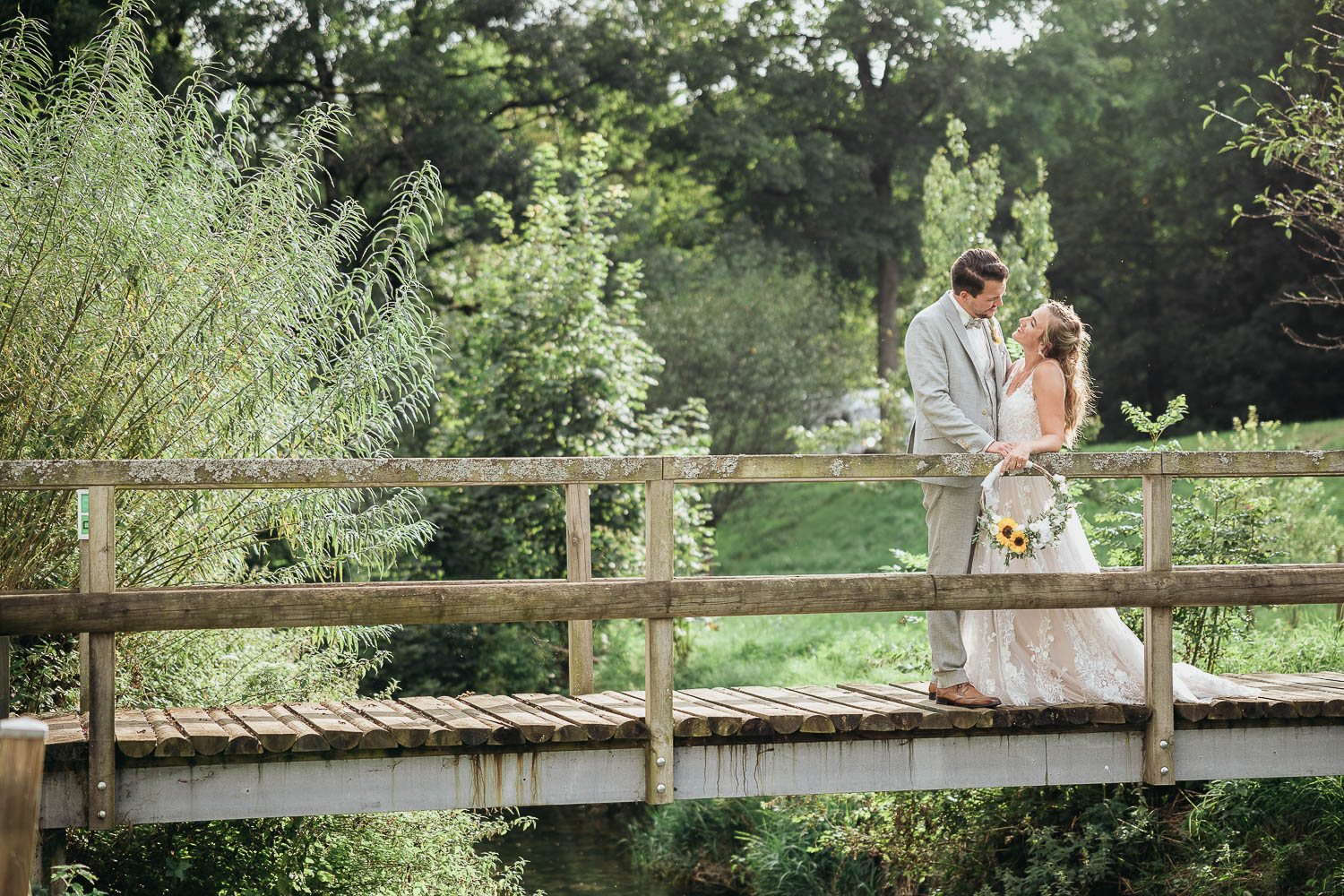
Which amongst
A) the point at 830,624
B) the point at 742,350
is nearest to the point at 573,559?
the point at 830,624

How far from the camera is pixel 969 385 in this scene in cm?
568

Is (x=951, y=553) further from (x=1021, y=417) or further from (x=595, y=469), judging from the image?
(x=595, y=469)

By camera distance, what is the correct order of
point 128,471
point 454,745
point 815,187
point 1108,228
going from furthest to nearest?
1. point 1108,228
2. point 815,187
3. point 454,745
4. point 128,471

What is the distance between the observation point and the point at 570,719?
5.21 m

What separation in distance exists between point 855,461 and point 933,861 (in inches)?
165

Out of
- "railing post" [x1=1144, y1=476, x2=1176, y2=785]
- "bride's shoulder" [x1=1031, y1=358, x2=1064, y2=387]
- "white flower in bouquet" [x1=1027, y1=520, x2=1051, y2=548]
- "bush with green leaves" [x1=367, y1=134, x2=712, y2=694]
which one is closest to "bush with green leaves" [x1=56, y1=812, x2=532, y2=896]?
"white flower in bouquet" [x1=1027, y1=520, x2=1051, y2=548]

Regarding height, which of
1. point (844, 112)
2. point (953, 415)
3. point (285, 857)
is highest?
point (844, 112)

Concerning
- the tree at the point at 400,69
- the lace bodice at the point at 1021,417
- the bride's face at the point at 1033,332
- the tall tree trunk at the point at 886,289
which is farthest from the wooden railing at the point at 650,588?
the tall tree trunk at the point at 886,289

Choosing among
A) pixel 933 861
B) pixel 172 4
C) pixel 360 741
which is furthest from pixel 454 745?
pixel 172 4

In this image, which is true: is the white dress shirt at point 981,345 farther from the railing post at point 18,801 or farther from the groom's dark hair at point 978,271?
the railing post at point 18,801

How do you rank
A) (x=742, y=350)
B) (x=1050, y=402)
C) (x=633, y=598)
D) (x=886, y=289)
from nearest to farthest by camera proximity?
(x=633, y=598), (x=1050, y=402), (x=742, y=350), (x=886, y=289)

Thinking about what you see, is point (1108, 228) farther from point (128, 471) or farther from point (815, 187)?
point (128, 471)

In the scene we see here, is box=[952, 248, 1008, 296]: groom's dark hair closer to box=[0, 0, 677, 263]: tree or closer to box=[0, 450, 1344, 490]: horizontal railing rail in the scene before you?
box=[0, 450, 1344, 490]: horizontal railing rail

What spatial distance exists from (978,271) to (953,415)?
0.60m
